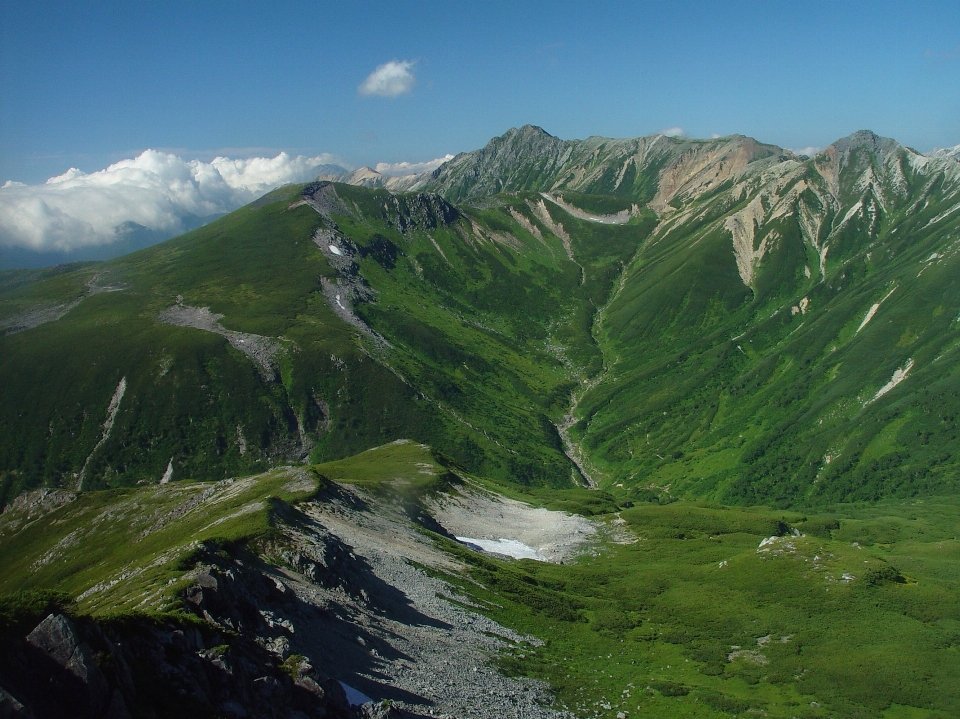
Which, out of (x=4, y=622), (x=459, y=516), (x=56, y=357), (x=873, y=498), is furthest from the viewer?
(x=56, y=357)

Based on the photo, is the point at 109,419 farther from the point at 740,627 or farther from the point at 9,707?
the point at 9,707

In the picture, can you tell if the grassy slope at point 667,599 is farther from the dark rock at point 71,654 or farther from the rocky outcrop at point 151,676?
the dark rock at point 71,654

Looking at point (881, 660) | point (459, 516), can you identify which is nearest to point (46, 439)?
point (459, 516)

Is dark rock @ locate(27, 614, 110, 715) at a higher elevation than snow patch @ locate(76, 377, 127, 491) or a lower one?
higher

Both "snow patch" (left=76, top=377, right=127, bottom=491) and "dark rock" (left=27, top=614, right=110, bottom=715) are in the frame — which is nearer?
"dark rock" (left=27, top=614, right=110, bottom=715)

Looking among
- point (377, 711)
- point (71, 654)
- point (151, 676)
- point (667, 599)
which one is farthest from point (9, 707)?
point (667, 599)

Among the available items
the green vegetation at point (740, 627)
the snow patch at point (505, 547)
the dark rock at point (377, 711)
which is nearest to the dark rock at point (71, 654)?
the dark rock at point (377, 711)

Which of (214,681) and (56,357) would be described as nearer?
(214,681)

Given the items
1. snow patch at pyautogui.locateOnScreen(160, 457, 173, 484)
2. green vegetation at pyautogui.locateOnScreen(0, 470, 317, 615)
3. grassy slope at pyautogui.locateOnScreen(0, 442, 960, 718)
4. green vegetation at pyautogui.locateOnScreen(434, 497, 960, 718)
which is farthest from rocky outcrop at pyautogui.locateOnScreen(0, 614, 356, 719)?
snow patch at pyautogui.locateOnScreen(160, 457, 173, 484)

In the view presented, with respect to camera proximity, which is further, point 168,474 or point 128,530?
point 168,474

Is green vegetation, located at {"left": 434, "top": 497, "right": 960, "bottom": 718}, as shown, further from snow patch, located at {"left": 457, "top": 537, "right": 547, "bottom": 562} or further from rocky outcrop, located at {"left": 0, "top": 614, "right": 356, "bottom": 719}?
rocky outcrop, located at {"left": 0, "top": 614, "right": 356, "bottom": 719}

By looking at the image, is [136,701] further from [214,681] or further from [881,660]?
[881,660]
